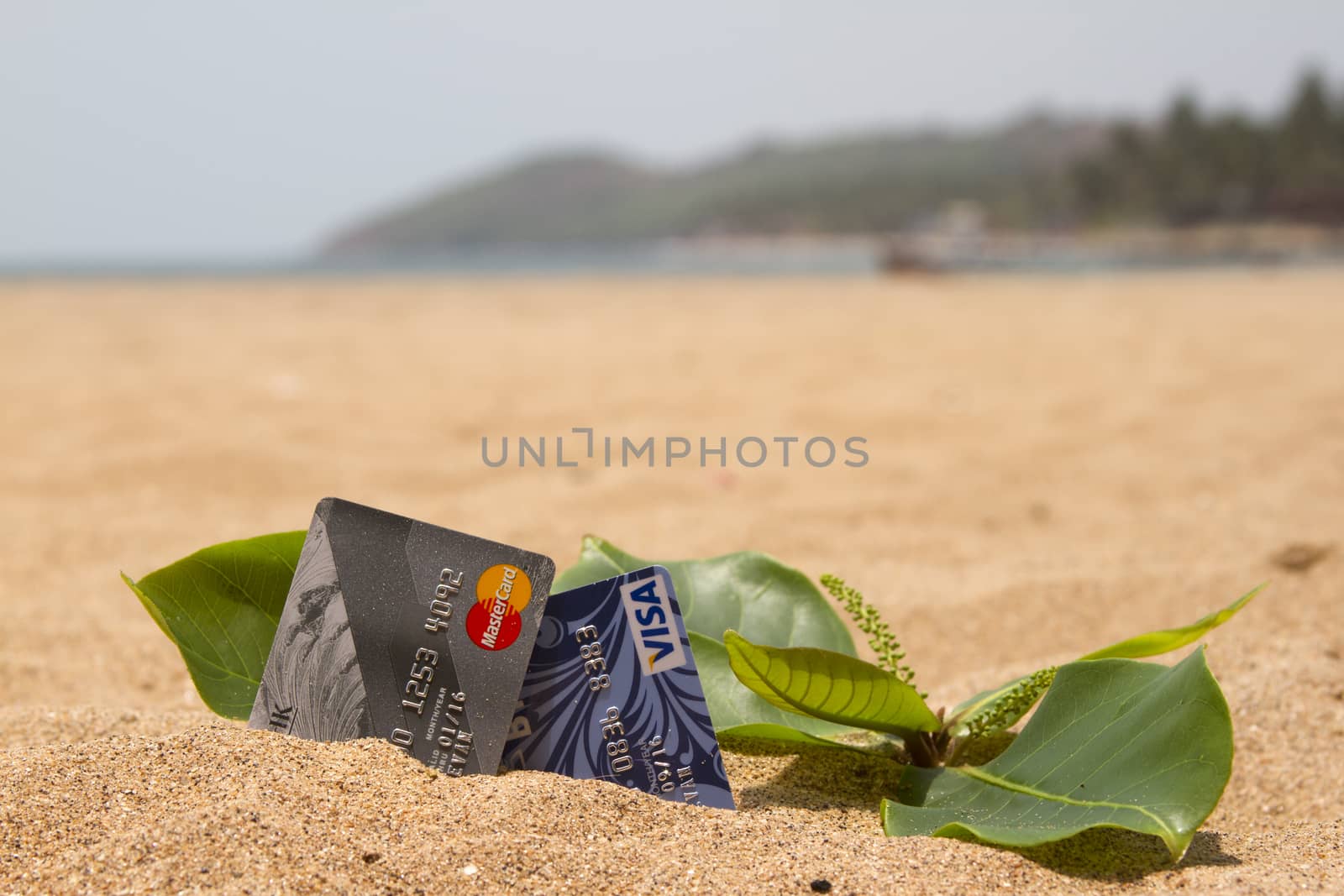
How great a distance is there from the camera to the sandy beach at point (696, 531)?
94cm

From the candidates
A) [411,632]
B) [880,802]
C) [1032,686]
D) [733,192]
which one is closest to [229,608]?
[411,632]

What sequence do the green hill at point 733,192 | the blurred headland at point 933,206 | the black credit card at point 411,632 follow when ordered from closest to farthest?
the black credit card at point 411,632 < the blurred headland at point 933,206 < the green hill at point 733,192

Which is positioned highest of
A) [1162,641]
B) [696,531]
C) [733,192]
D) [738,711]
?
[733,192]

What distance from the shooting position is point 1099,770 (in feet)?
3.24

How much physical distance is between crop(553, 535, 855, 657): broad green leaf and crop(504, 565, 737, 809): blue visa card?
0.18 meters

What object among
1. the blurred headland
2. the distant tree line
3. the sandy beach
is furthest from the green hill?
the sandy beach

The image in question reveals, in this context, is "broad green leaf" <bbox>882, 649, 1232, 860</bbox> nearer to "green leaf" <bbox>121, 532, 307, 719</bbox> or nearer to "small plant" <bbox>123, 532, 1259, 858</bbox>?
"small plant" <bbox>123, 532, 1259, 858</bbox>

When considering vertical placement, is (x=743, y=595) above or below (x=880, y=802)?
above

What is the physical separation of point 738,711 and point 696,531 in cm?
147

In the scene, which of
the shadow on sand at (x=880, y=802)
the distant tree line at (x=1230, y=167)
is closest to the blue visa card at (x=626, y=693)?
the shadow on sand at (x=880, y=802)

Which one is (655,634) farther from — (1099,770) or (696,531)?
(696,531)

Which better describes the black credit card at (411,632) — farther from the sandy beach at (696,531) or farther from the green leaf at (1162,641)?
the green leaf at (1162,641)

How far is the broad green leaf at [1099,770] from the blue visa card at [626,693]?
199 millimetres

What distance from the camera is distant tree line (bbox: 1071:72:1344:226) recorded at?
45.6m
